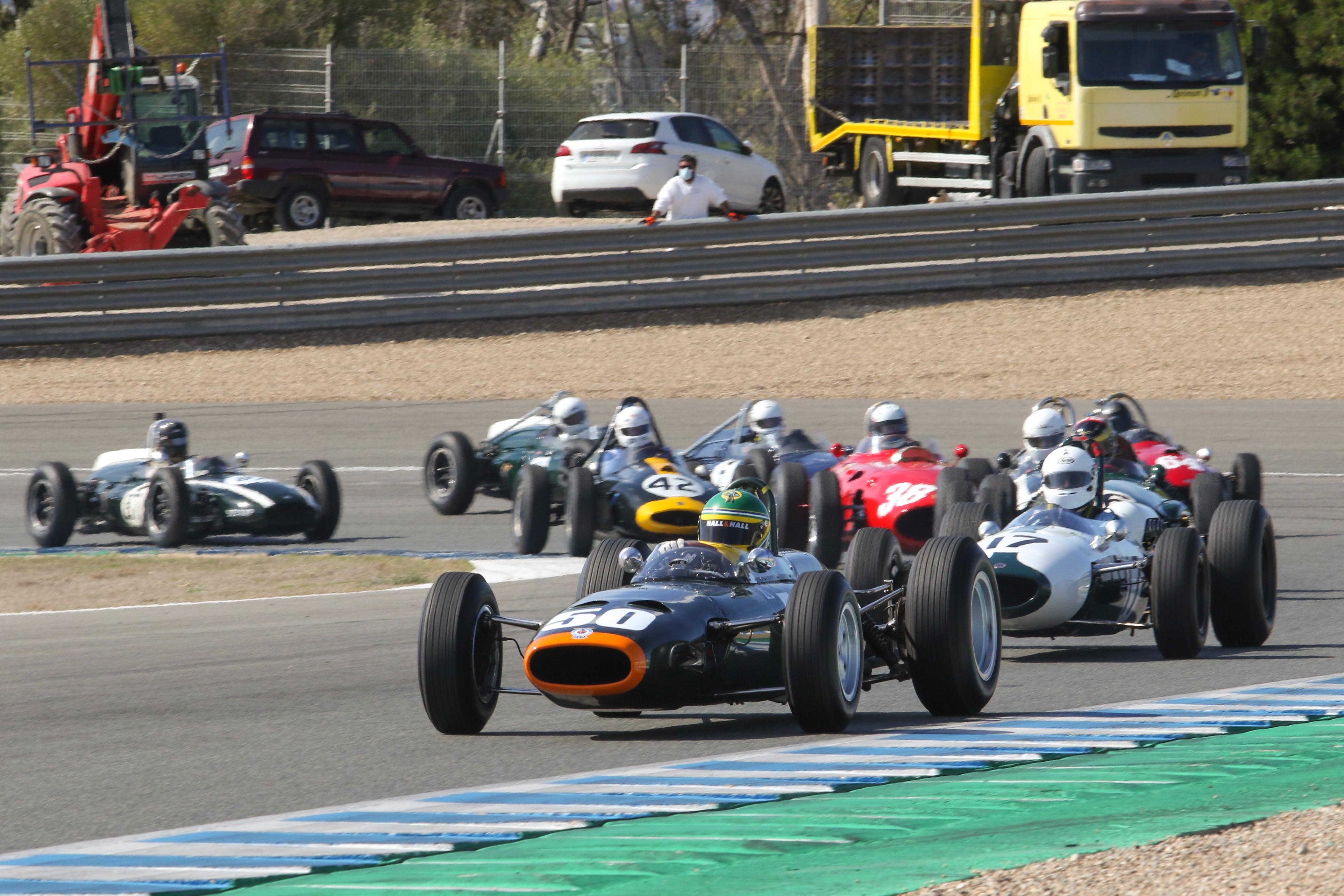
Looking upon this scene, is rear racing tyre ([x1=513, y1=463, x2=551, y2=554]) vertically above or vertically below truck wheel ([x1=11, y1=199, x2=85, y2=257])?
below

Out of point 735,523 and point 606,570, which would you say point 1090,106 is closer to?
point 606,570

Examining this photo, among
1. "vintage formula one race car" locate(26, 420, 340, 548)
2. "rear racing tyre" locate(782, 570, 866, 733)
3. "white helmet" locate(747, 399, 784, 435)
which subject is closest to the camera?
"rear racing tyre" locate(782, 570, 866, 733)

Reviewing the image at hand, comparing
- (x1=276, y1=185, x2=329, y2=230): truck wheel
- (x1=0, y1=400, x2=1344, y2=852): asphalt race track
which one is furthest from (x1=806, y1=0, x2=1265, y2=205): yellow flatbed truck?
(x1=0, y1=400, x2=1344, y2=852): asphalt race track

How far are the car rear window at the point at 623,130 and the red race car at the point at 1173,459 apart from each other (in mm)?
15484

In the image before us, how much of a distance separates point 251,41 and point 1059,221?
21801 mm

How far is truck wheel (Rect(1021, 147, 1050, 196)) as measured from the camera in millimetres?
25000

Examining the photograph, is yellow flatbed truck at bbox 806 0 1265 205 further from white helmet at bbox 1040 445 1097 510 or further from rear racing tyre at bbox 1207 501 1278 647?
rear racing tyre at bbox 1207 501 1278 647

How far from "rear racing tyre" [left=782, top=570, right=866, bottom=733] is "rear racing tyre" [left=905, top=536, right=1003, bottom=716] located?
0.41 meters

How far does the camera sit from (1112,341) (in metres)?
21.2

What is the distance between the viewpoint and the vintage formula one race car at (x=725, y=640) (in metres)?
6.96

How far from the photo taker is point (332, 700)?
8.38 meters

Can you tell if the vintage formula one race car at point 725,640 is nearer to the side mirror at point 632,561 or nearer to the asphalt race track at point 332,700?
the side mirror at point 632,561

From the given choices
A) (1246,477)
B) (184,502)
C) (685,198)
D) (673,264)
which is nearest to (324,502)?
(184,502)

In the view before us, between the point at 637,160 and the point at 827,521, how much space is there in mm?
16421
